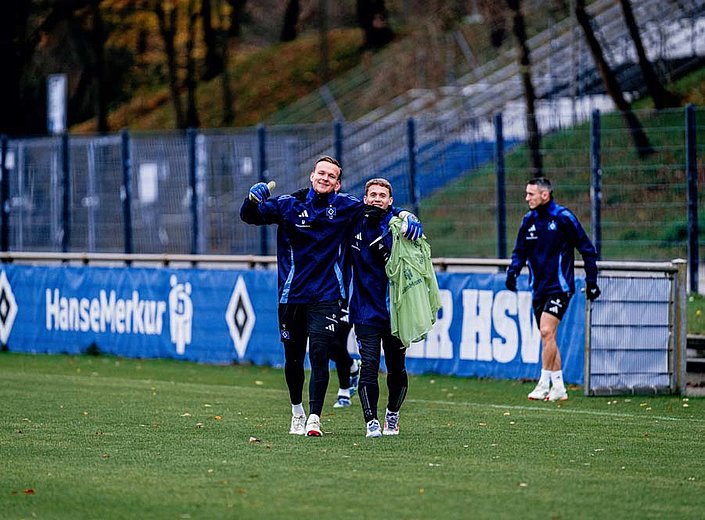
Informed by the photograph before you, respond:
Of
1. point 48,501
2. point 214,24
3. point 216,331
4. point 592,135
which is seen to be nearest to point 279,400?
point 216,331

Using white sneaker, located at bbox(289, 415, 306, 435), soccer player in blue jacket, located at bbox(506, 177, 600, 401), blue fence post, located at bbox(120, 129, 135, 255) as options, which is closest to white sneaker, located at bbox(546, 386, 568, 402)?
soccer player in blue jacket, located at bbox(506, 177, 600, 401)

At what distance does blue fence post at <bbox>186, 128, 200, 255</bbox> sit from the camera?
26.0m

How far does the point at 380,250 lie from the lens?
434 inches

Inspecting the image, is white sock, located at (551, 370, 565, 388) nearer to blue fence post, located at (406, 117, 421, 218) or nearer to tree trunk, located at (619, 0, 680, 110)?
blue fence post, located at (406, 117, 421, 218)

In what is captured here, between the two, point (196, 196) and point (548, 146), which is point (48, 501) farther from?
point (196, 196)

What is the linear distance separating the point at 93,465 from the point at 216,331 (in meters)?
9.57

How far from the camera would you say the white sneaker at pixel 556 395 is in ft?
47.0

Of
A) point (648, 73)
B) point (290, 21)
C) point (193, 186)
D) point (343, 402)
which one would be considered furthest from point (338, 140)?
point (290, 21)

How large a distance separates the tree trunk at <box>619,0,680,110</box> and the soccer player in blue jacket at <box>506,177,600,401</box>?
1229 cm

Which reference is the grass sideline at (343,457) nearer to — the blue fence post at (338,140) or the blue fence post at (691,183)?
the blue fence post at (691,183)

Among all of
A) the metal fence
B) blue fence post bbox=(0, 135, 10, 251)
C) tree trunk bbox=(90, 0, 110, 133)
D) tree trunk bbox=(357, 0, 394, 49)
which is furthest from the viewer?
tree trunk bbox=(357, 0, 394, 49)

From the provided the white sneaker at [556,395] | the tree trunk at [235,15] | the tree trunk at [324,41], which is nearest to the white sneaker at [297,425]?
the white sneaker at [556,395]

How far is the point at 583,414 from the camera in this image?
42.9 feet

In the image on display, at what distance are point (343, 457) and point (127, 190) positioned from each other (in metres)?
17.8
